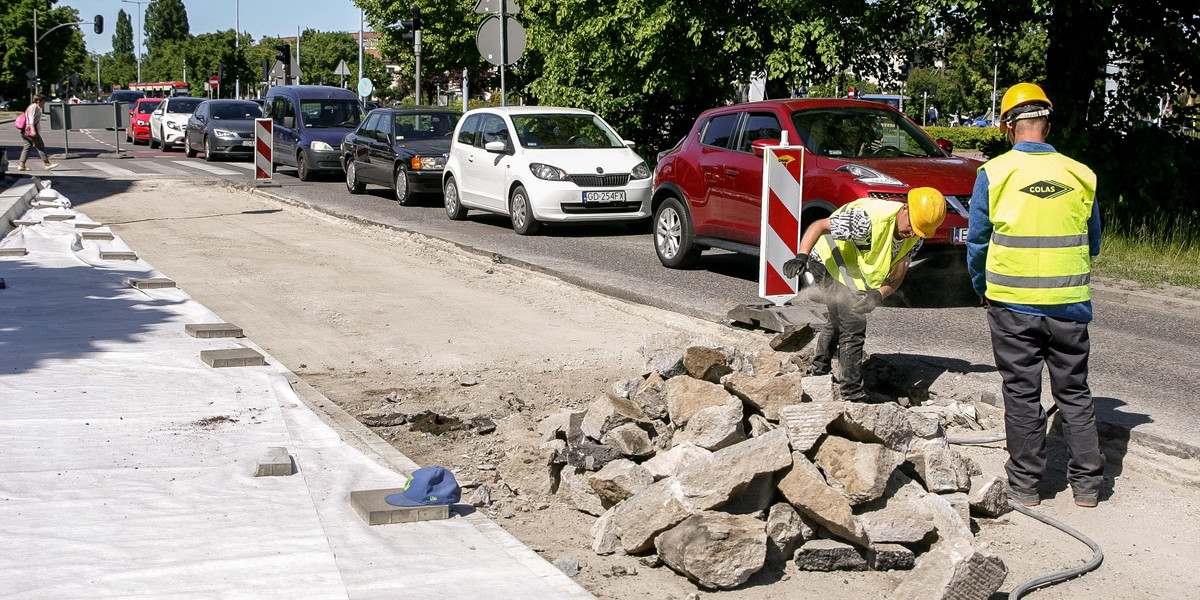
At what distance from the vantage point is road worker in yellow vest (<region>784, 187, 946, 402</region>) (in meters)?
6.02

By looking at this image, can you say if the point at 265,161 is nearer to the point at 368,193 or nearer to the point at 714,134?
the point at 368,193

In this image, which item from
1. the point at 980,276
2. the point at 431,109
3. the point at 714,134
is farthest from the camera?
the point at 431,109

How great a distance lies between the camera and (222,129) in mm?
30984

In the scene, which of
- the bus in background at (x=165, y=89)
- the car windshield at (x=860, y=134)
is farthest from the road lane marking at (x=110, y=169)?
the bus in background at (x=165, y=89)

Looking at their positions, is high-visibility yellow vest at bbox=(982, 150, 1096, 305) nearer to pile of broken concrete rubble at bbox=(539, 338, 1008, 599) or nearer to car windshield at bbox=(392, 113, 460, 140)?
pile of broken concrete rubble at bbox=(539, 338, 1008, 599)

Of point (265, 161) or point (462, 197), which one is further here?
point (265, 161)

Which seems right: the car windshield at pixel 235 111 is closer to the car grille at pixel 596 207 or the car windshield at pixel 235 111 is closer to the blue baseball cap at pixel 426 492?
the car grille at pixel 596 207

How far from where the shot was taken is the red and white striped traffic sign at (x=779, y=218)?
30.9 feet

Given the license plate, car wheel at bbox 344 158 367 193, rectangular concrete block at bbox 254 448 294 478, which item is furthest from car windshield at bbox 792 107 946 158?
car wheel at bbox 344 158 367 193

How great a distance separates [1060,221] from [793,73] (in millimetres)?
13033

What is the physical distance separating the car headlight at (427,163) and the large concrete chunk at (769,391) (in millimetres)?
14421

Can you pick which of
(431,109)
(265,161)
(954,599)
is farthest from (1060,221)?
(265,161)

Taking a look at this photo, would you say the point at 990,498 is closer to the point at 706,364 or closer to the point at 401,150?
the point at 706,364

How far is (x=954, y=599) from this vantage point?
3992 mm
